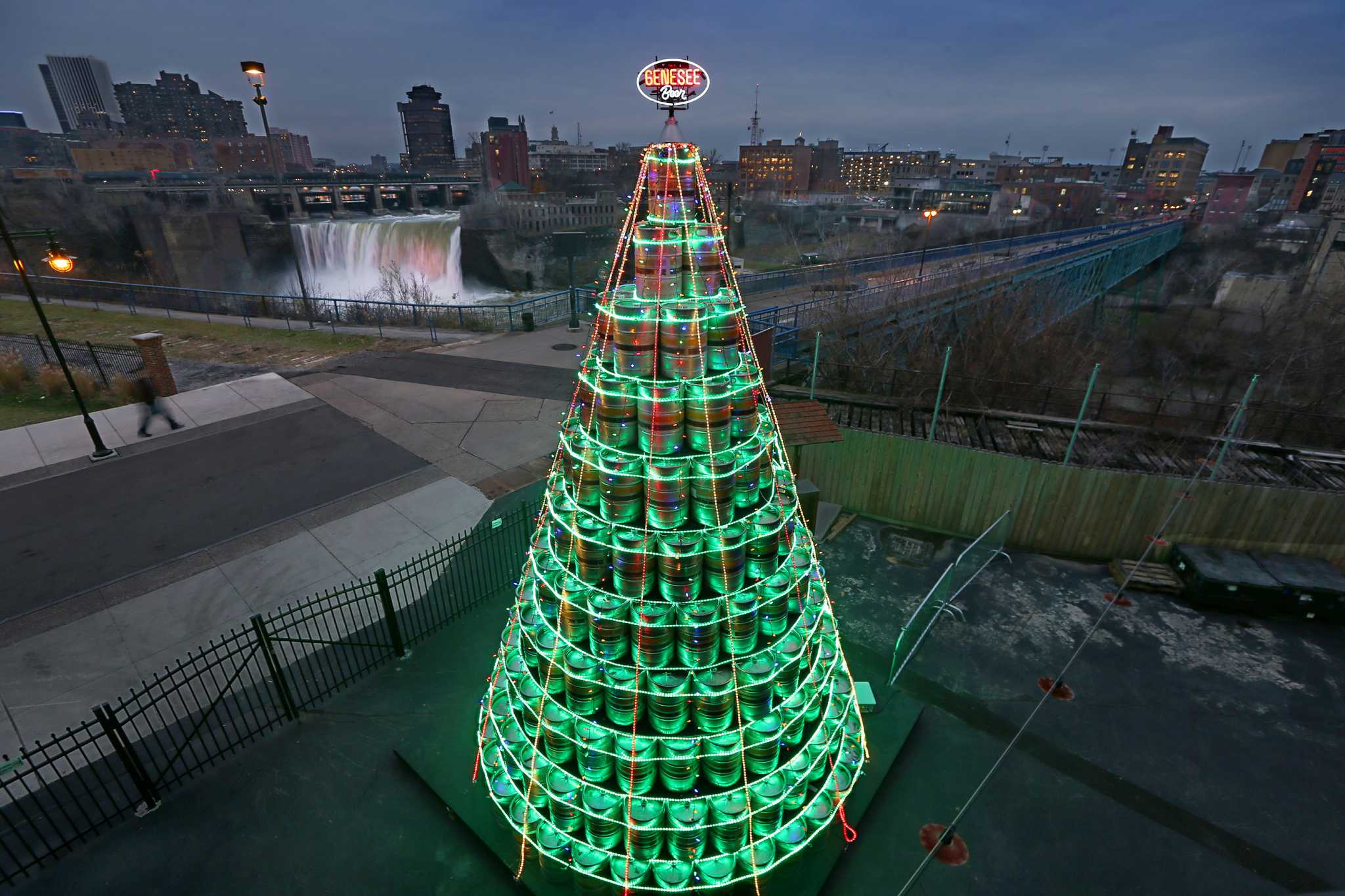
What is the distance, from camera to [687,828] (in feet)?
17.1

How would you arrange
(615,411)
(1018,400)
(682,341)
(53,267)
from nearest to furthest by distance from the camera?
(682,341) → (615,411) → (53,267) → (1018,400)

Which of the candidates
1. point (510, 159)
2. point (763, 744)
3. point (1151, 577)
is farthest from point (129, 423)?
point (510, 159)

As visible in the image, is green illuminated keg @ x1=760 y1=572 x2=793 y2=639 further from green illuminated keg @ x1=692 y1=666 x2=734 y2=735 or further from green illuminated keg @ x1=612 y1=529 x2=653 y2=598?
green illuminated keg @ x1=612 y1=529 x2=653 y2=598

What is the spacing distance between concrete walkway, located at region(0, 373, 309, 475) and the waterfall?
53745 mm

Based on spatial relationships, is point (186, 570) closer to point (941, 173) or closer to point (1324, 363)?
point (1324, 363)

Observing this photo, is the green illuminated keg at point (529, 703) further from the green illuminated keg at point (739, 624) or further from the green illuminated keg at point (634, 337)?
the green illuminated keg at point (634, 337)

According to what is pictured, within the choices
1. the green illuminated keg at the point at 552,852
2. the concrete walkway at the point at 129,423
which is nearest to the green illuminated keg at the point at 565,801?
A: the green illuminated keg at the point at 552,852

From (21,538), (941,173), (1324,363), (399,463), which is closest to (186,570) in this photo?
(21,538)

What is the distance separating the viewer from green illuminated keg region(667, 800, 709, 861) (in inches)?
207

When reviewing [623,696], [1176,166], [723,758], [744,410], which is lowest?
[723,758]

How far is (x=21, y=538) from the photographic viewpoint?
11117 mm

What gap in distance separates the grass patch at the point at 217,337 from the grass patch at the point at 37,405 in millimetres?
4351

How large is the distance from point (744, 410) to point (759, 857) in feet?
14.3

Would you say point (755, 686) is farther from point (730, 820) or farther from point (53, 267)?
point (53, 267)
